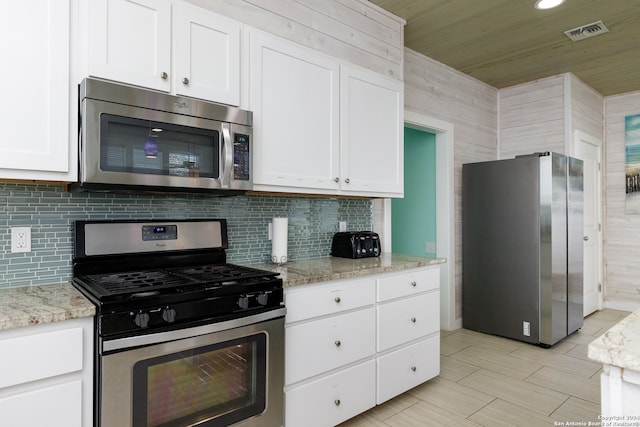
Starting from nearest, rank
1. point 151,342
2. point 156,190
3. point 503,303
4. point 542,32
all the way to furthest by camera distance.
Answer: point 151,342
point 156,190
point 542,32
point 503,303

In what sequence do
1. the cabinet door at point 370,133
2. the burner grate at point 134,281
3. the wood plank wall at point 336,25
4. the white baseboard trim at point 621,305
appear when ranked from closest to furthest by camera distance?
the burner grate at point 134,281
the wood plank wall at point 336,25
the cabinet door at point 370,133
the white baseboard trim at point 621,305

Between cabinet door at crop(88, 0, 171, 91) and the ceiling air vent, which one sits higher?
the ceiling air vent

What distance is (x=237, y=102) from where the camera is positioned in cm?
200

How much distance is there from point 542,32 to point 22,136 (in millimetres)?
3704

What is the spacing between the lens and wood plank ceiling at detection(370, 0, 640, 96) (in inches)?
114

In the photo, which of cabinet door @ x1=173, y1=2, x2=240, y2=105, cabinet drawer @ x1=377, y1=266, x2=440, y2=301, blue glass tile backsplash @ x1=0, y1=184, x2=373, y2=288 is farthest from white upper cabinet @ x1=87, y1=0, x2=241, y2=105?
cabinet drawer @ x1=377, y1=266, x2=440, y2=301

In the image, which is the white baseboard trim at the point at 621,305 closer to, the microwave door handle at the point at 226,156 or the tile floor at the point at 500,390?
the tile floor at the point at 500,390

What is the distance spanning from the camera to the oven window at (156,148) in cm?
161

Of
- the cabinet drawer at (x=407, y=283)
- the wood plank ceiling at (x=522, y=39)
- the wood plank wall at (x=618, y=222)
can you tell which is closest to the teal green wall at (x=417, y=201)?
the wood plank ceiling at (x=522, y=39)

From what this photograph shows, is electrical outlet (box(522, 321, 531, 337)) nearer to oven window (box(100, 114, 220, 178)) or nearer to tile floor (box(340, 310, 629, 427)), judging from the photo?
A: tile floor (box(340, 310, 629, 427))

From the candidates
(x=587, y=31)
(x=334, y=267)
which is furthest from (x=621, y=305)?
(x=334, y=267)

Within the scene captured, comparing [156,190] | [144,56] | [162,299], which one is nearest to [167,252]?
[156,190]

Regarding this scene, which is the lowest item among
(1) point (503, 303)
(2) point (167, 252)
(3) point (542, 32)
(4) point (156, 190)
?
(1) point (503, 303)

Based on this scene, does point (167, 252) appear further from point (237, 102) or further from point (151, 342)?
point (237, 102)
